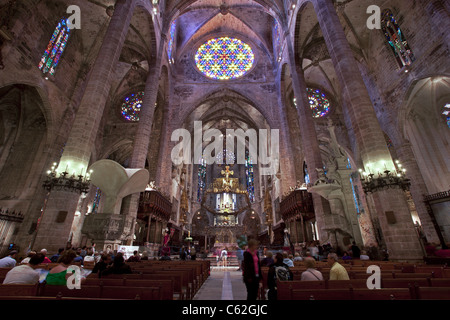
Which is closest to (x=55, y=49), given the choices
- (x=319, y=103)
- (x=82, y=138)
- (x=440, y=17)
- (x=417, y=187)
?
(x=82, y=138)

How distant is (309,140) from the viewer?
13273mm

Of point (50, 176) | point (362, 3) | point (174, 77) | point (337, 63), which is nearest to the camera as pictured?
point (50, 176)

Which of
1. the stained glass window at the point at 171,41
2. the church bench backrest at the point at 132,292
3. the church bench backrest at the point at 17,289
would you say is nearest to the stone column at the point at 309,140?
the church bench backrest at the point at 132,292

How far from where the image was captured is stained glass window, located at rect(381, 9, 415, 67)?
44.5ft

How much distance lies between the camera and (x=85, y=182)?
789 centimetres

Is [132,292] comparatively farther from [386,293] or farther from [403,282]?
[403,282]

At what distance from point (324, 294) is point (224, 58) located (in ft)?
91.0

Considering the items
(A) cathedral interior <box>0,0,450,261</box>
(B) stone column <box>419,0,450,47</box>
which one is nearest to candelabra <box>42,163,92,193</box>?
(A) cathedral interior <box>0,0,450,261</box>

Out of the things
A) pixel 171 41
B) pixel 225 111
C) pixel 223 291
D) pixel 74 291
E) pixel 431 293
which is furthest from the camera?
pixel 225 111

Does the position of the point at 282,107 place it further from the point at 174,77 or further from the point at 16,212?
the point at 16,212

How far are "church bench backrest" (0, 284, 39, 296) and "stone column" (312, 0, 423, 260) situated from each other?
29.9 ft

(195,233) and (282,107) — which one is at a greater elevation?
(282,107)

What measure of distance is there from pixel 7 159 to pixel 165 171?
1020cm
